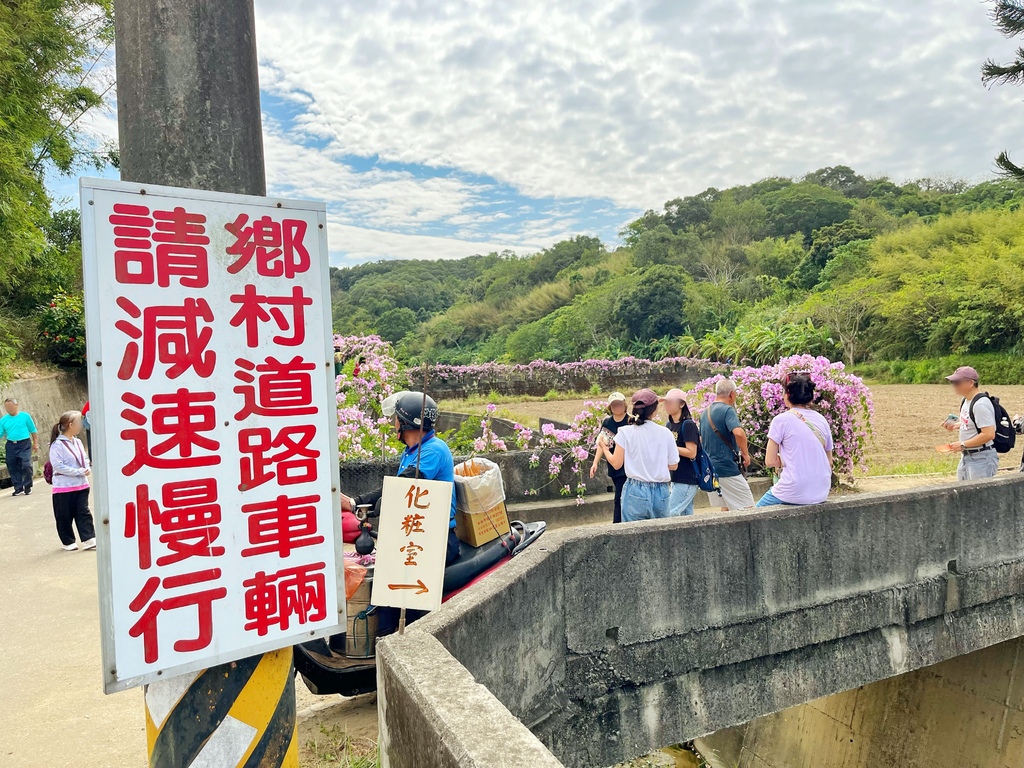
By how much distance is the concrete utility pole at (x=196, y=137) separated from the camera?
1949 mm

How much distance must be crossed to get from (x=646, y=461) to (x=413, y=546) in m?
2.93

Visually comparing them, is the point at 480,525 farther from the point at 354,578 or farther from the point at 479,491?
the point at 354,578

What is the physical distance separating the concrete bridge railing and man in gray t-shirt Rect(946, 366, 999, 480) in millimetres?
587

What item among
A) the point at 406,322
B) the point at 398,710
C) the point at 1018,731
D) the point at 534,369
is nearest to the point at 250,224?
the point at 398,710

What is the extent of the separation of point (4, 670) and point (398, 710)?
12.2 feet

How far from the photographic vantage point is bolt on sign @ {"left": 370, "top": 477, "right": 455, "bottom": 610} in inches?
103

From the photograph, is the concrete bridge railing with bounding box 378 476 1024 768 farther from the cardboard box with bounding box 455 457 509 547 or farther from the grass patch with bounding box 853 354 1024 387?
the grass patch with bounding box 853 354 1024 387

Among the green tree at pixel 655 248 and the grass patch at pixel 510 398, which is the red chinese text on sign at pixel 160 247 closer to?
the grass patch at pixel 510 398

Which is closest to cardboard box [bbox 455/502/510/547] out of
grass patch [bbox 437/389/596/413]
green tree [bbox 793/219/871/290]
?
grass patch [bbox 437/389/596/413]

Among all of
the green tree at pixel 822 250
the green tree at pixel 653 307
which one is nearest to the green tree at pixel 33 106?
the green tree at pixel 653 307

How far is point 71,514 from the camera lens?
7.14 m

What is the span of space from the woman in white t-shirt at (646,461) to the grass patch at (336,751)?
2470 millimetres

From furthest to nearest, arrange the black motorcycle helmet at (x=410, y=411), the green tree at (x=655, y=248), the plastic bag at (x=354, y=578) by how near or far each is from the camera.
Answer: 1. the green tree at (x=655, y=248)
2. the black motorcycle helmet at (x=410, y=411)
3. the plastic bag at (x=354, y=578)

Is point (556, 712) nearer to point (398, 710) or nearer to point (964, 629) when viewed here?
point (398, 710)
